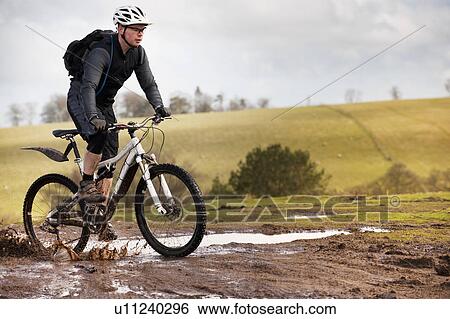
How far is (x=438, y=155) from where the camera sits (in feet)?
70.2

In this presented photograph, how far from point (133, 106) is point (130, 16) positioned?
9.38ft

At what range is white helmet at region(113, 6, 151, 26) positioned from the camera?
6066 millimetres

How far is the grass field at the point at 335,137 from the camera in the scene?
1823 cm

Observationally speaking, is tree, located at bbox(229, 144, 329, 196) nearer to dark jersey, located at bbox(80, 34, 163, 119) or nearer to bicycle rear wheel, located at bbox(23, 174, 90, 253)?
bicycle rear wheel, located at bbox(23, 174, 90, 253)

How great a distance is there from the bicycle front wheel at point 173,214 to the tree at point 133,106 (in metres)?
2.33

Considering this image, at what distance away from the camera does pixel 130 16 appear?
607 cm

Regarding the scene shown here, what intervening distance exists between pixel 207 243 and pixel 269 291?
1.99 meters

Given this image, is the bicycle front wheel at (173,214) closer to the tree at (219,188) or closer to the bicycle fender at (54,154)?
the bicycle fender at (54,154)

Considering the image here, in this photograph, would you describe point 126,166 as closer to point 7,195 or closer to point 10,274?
point 10,274

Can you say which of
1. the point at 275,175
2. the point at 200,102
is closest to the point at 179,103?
the point at 200,102

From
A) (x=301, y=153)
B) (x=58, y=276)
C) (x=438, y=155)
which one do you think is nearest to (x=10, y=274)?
(x=58, y=276)

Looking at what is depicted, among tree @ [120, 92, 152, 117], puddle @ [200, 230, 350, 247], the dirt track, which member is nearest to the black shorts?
the dirt track

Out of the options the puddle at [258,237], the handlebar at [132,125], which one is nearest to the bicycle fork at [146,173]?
the handlebar at [132,125]

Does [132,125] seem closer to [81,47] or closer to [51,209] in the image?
[81,47]
